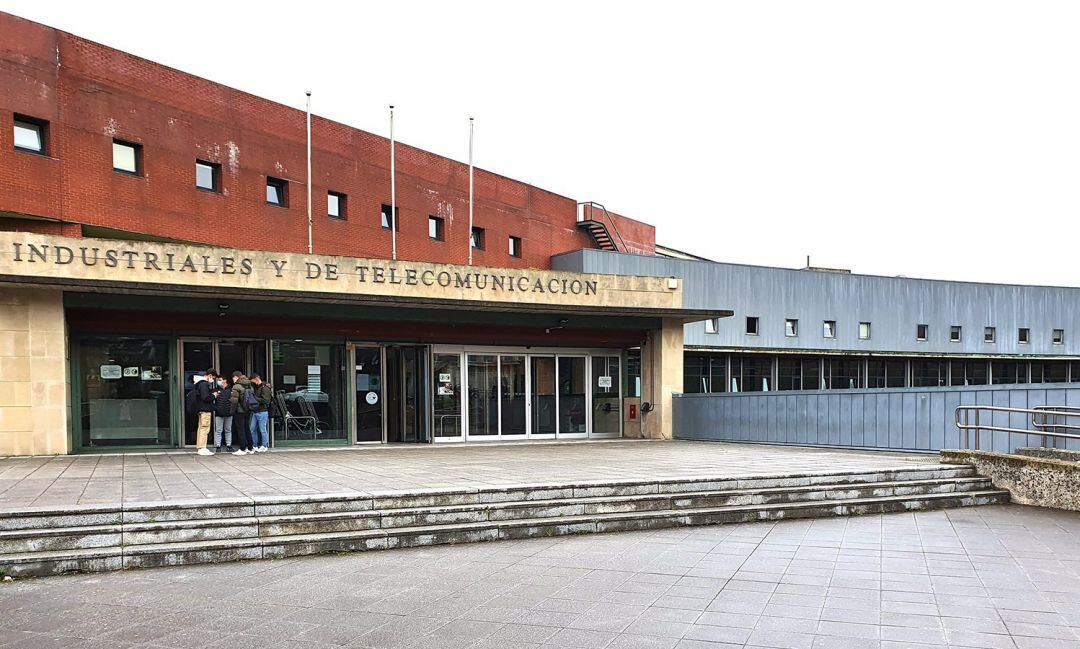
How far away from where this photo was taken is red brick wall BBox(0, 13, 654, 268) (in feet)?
60.3

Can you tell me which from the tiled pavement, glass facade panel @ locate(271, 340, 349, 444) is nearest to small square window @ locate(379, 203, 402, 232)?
glass facade panel @ locate(271, 340, 349, 444)

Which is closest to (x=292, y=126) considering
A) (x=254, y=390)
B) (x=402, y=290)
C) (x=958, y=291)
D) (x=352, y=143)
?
(x=352, y=143)

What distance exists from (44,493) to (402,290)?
31.0 ft

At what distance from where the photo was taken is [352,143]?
27.0 meters

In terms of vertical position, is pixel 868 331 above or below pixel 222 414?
above

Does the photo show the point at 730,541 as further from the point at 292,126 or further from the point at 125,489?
the point at 292,126

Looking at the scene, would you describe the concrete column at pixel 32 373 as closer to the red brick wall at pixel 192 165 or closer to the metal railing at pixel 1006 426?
the red brick wall at pixel 192 165

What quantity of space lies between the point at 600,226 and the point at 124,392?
26640 millimetres

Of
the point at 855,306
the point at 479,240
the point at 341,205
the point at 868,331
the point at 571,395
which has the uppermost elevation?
the point at 341,205

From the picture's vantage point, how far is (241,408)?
15078 mm

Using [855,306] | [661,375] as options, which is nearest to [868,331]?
[855,306]

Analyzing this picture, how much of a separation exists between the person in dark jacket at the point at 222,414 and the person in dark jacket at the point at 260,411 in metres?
0.42

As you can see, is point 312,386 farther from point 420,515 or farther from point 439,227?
point 439,227

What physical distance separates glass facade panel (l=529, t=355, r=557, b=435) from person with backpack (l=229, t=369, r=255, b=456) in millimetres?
6765
